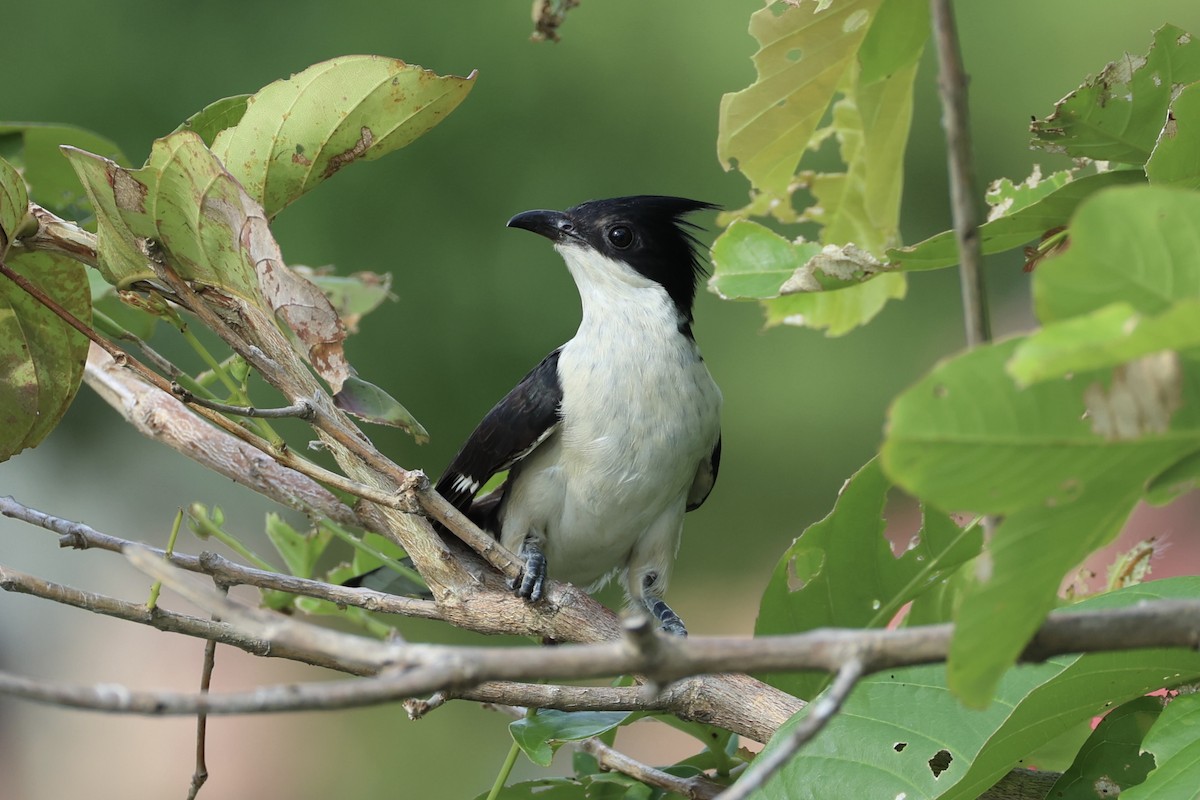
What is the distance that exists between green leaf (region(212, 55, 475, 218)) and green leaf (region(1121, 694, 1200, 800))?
112 centimetres

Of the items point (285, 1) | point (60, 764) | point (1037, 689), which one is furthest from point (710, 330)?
point (1037, 689)

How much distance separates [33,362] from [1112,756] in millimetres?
1534

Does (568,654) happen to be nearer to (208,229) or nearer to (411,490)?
(411,490)

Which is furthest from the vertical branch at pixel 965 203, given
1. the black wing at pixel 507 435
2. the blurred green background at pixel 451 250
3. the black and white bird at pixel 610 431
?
the blurred green background at pixel 451 250

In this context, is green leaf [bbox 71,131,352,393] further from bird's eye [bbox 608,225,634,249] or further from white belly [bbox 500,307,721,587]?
bird's eye [bbox 608,225,634,249]

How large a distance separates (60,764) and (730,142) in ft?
18.5

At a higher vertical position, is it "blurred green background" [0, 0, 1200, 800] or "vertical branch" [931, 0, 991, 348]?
"blurred green background" [0, 0, 1200, 800]

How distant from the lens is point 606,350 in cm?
300

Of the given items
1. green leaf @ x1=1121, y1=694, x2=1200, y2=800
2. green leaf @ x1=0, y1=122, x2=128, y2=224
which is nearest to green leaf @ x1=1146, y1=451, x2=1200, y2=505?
green leaf @ x1=1121, y1=694, x2=1200, y2=800

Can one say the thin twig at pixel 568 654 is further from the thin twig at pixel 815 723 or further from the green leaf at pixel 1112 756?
the green leaf at pixel 1112 756

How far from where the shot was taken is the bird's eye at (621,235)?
3301 millimetres

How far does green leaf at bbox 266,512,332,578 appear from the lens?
92.3 inches

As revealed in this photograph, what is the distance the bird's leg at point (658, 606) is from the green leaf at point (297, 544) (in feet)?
2.86

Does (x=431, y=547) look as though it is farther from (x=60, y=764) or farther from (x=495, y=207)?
(x=60, y=764)
